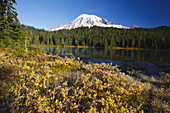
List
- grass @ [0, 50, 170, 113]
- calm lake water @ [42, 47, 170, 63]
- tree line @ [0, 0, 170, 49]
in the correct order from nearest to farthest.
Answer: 1. grass @ [0, 50, 170, 113]
2. tree line @ [0, 0, 170, 49]
3. calm lake water @ [42, 47, 170, 63]

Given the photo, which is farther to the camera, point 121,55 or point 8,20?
point 121,55

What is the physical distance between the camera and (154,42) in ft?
261

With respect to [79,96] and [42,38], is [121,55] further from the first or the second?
[42,38]

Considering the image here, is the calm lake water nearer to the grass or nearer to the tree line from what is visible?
the tree line

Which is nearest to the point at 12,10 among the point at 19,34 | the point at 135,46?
the point at 19,34

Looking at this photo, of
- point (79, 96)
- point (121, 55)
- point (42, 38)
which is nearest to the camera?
point (79, 96)

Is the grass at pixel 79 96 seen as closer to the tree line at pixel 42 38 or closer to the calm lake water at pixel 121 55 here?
the tree line at pixel 42 38

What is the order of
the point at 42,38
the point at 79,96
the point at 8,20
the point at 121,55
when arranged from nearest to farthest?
the point at 79,96
the point at 8,20
the point at 121,55
the point at 42,38

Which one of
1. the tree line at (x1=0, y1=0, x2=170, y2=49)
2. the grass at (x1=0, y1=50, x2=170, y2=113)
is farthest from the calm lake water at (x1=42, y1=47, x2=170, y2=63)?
the grass at (x1=0, y1=50, x2=170, y2=113)

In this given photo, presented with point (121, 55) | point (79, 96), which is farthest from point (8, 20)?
point (121, 55)

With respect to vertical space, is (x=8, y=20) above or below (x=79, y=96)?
above

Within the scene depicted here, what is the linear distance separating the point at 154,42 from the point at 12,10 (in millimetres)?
94284

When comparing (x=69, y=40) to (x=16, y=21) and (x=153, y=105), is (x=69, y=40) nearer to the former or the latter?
(x=16, y=21)

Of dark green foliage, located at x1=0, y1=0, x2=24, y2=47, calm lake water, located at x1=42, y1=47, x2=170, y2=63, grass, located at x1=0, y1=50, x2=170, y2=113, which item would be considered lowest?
calm lake water, located at x1=42, y1=47, x2=170, y2=63
